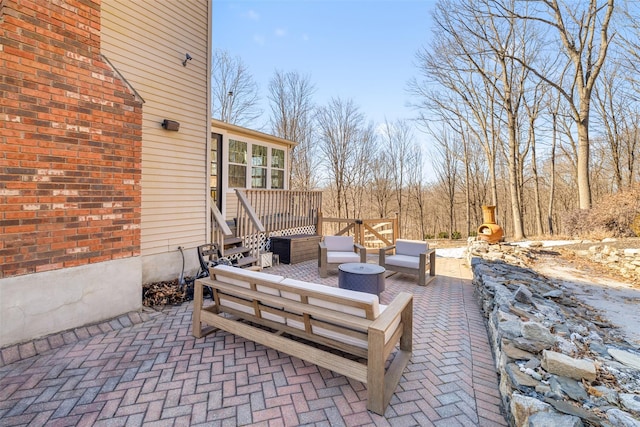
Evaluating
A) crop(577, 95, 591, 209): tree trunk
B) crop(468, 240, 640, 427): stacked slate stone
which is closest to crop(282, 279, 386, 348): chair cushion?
crop(468, 240, 640, 427): stacked slate stone

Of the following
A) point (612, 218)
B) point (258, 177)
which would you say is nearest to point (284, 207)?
point (258, 177)

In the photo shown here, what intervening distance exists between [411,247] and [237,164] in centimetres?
536

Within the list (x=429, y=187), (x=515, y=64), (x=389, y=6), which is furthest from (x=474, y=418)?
(x=429, y=187)

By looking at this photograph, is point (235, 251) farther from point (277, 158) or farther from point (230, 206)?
point (277, 158)

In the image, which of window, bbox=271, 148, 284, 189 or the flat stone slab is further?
window, bbox=271, 148, 284, 189

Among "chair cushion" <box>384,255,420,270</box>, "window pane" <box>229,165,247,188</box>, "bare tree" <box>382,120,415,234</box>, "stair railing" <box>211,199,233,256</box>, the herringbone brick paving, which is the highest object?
"bare tree" <box>382,120,415,234</box>

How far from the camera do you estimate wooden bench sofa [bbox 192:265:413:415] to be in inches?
87.1

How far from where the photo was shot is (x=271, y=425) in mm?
2039

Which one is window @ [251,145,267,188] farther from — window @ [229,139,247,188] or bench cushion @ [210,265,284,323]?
bench cushion @ [210,265,284,323]

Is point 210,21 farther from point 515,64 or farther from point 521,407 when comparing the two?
point 515,64

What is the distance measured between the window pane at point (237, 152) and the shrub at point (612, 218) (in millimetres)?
10421

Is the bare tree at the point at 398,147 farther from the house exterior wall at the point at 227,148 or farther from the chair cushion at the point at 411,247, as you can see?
the chair cushion at the point at 411,247

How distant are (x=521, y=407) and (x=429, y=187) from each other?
19.4 metres

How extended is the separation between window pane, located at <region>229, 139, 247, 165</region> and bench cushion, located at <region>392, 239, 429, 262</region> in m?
5.12
